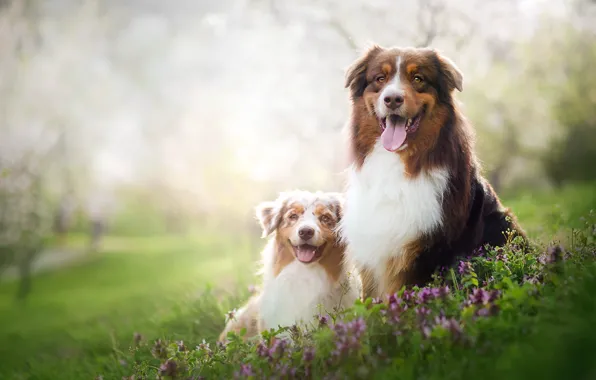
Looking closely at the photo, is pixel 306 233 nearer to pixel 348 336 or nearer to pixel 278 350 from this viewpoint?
pixel 278 350

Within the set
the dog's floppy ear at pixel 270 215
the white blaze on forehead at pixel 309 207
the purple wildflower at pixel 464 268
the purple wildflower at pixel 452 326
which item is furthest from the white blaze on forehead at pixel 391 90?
the purple wildflower at pixel 452 326

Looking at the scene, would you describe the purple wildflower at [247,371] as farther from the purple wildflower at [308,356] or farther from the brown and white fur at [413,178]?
the brown and white fur at [413,178]

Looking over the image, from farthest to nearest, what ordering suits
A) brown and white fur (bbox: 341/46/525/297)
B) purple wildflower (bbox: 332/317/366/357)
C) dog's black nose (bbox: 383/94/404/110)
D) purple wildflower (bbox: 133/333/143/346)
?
1. purple wildflower (bbox: 133/333/143/346)
2. brown and white fur (bbox: 341/46/525/297)
3. dog's black nose (bbox: 383/94/404/110)
4. purple wildflower (bbox: 332/317/366/357)

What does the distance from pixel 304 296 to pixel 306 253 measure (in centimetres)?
29

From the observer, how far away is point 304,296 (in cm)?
402

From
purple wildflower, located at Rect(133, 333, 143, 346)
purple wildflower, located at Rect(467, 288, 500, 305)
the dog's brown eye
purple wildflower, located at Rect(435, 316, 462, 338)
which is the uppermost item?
the dog's brown eye

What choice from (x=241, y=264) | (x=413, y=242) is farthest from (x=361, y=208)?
(x=241, y=264)

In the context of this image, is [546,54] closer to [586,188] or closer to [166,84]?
[586,188]

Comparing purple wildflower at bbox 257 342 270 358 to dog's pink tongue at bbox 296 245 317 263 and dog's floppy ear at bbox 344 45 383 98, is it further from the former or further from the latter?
dog's floppy ear at bbox 344 45 383 98

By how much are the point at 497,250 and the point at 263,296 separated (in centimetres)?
158

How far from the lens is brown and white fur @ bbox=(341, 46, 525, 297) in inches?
135

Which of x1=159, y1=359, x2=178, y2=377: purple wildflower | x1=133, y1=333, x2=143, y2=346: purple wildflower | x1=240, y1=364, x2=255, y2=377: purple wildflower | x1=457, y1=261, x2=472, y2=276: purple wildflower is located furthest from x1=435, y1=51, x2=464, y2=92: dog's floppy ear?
x1=133, y1=333, x2=143, y2=346: purple wildflower

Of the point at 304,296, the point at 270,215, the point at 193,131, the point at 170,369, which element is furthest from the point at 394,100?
the point at 193,131

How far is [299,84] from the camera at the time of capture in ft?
24.6
